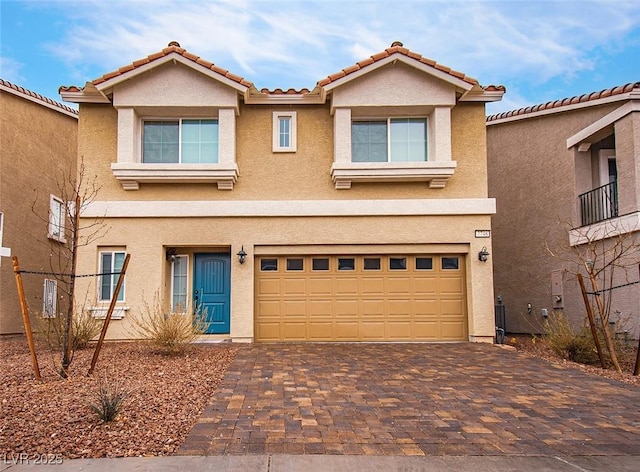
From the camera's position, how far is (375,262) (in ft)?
42.8

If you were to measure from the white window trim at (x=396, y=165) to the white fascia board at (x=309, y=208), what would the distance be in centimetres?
49

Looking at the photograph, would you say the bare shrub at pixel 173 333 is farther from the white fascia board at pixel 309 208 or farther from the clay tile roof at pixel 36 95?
the clay tile roof at pixel 36 95

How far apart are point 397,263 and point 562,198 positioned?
5152 mm

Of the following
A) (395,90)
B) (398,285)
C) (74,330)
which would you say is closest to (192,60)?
(395,90)

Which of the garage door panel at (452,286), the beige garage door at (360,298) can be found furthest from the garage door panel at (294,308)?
the garage door panel at (452,286)

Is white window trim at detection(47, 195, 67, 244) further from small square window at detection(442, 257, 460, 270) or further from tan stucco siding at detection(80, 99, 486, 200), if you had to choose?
small square window at detection(442, 257, 460, 270)

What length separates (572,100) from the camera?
46.6ft

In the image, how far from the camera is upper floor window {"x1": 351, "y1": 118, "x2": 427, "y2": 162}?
1305 centimetres

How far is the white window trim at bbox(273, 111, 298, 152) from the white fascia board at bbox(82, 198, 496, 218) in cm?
129

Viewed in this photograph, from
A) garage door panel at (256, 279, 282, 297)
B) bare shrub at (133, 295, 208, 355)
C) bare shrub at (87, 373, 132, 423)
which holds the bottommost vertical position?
bare shrub at (87, 373, 132, 423)

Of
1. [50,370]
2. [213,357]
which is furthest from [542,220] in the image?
[50,370]

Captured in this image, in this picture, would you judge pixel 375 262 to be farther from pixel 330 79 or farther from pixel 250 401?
pixel 250 401

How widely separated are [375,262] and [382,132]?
315 centimetres

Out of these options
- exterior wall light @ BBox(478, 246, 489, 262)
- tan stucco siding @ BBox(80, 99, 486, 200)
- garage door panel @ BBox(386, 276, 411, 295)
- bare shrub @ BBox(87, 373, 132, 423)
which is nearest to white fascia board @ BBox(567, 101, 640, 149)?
tan stucco siding @ BBox(80, 99, 486, 200)
